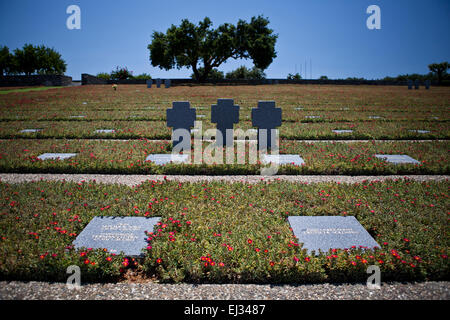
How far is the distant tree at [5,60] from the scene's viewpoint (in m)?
64.0

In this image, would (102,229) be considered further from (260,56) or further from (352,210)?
(260,56)

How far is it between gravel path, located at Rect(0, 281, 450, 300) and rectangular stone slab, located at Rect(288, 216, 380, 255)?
24.7 inches

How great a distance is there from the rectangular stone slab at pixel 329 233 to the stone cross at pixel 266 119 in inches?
185

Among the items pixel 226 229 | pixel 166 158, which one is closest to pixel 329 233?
pixel 226 229

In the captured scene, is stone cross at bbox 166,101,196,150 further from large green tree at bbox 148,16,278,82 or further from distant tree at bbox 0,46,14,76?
distant tree at bbox 0,46,14,76

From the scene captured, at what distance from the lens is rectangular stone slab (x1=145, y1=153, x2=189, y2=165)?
24.5 feet

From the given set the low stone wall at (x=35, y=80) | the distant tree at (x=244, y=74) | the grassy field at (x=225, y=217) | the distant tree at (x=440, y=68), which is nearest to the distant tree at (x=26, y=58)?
the low stone wall at (x=35, y=80)

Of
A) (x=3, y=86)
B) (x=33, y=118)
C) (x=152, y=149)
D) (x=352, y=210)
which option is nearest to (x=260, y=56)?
(x=3, y=86)

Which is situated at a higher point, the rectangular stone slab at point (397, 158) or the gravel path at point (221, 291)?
the rectangular stone slab at point (397, 158)

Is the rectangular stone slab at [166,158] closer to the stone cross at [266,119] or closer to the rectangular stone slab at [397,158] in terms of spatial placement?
the stone cross at [266,119]

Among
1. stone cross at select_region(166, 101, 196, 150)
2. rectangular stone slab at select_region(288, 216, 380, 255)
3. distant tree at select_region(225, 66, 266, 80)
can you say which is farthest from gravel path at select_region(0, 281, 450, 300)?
distant tree at select_region(225, 66, 266, 80)

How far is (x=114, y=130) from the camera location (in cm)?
1132

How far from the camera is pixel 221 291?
3111 mm
